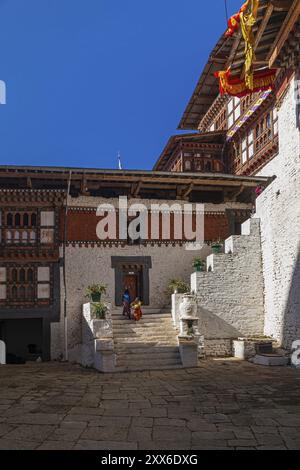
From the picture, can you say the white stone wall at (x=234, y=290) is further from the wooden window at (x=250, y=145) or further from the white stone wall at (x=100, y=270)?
the wooden window at (x=250, y=145)

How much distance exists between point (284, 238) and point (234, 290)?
130 inches

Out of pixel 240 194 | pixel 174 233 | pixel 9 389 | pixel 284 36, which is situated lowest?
pixel 9 389

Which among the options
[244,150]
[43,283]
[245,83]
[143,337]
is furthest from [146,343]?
[244,150]

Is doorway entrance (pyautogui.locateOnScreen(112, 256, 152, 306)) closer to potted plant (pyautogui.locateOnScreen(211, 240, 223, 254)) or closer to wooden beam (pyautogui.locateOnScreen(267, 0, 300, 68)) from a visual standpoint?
potted plant (pyautogui.locateOnScreen(211, 240, 223, 254))

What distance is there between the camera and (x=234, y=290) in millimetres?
18641

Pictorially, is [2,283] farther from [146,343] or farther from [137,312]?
[146,343]

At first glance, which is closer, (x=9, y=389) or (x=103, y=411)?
(x=103, y=411)

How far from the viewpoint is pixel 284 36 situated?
1448 centimetres

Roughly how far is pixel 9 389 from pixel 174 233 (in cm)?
1135

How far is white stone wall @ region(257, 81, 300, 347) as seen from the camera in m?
15.5

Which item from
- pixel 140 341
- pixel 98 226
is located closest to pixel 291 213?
pixel 140 341

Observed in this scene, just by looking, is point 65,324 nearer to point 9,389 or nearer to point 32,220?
point 32,220

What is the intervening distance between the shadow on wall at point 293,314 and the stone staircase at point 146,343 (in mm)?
3930
